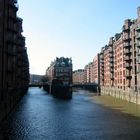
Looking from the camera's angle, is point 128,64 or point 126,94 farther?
point 128,64

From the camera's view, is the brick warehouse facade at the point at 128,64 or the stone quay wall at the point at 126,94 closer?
the stone quay wall at the point at 126,94

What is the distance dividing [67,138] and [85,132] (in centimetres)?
437

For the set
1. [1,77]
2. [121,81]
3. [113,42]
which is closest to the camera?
[1,77]

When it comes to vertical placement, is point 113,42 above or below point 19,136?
above

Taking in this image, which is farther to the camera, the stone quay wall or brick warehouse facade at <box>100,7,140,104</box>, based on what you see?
brick warehouse facade at <box>100,7,140,104</box>


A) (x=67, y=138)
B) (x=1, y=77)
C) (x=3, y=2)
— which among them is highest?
(x=3, y=2)

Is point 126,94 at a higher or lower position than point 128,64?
lower

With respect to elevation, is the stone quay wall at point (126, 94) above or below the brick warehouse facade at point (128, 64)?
below

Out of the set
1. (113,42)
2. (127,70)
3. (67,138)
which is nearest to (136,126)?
(67,138)

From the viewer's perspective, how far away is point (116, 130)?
42875mm

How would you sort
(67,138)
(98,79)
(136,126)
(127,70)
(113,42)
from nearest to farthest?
(67,138), (136,126), (127,70), (113,42), (98,79)

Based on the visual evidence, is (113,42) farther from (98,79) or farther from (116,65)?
(98,79)

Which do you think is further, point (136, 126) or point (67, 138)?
point (136, 126)

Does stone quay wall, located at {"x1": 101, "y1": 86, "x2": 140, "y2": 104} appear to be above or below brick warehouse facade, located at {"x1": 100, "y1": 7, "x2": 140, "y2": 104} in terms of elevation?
below
